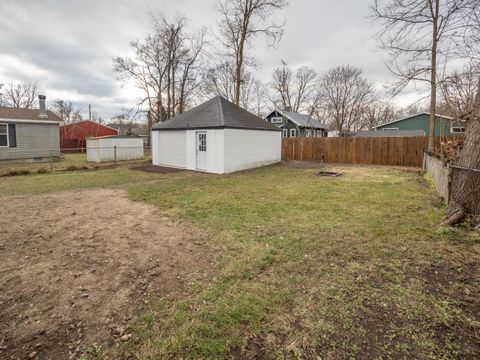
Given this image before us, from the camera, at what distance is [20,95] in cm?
3803

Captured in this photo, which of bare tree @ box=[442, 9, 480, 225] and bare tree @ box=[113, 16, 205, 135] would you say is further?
bare tree @ box=[113, 16, 205, 135]

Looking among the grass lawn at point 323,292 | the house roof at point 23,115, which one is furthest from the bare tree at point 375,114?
the grass lawn at point 323,292

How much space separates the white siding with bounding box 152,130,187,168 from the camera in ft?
44.7

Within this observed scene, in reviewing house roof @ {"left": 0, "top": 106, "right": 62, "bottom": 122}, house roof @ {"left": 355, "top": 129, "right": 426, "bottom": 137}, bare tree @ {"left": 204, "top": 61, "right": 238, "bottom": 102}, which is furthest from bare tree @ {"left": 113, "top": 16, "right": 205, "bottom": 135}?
house roof @ {"left": 355, "top": 129, "right": 426, "bottom": 137}

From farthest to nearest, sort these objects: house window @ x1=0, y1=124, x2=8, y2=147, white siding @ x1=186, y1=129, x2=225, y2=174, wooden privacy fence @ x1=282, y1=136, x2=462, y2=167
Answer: wooden privacy fence @ x1=282, y1=136, x2=462, y2=167, house window @ x1=0, y1=124, x2=8, y2=147, white siding @ x1=186, y1=129, x2=225, y2=174

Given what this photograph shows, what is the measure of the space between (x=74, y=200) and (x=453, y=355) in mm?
7811

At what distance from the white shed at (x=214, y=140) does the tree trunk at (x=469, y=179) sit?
8.61m

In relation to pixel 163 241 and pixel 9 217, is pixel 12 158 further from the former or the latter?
pixel 163 241

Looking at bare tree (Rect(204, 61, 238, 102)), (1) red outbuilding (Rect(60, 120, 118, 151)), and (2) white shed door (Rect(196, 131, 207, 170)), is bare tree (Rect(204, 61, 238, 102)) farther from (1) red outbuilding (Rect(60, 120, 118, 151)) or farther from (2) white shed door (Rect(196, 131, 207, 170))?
(2) white shed door (Rect(196, 131, 207, 170))

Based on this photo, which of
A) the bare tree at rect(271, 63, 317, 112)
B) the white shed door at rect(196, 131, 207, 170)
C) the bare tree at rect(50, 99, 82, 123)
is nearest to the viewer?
the white shed door at rect(196, 131, 207, 170)

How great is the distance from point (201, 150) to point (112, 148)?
7.09 meters

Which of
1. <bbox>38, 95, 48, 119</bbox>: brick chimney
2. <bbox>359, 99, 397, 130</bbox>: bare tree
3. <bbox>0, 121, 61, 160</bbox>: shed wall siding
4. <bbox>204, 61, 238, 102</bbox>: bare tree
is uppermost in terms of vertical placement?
<bbox>204, 61, 238, 102</bbox>: bare tree

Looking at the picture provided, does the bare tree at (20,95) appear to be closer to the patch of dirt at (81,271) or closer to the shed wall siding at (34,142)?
the shed wall siding at (34,142)

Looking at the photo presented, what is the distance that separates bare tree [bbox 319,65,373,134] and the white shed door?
2888cm
